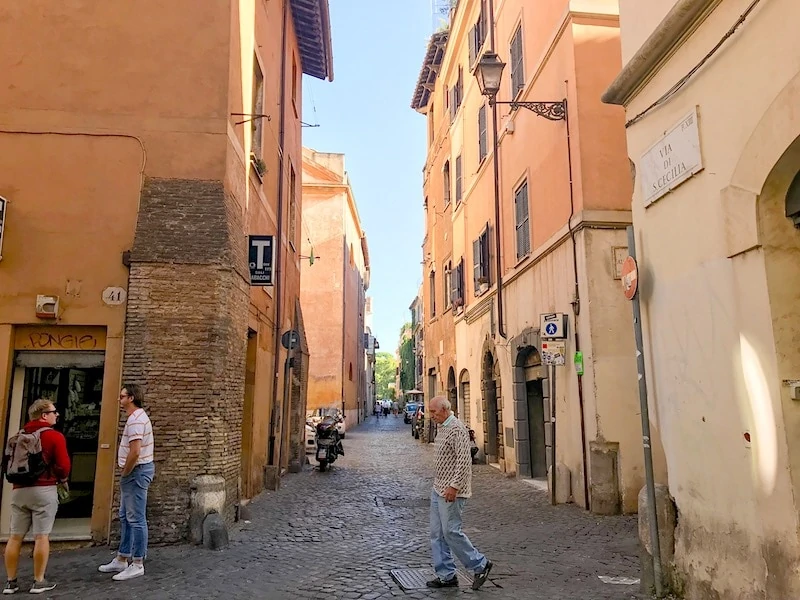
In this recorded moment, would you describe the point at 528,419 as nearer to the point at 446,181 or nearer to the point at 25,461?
the point at 25,461

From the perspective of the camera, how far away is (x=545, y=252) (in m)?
11.5

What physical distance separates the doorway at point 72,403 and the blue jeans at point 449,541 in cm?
438

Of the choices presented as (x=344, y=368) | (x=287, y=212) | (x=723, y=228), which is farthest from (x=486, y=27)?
(x=344, y=368)

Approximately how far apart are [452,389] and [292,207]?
8.48 meters

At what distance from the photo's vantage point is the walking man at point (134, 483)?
6238mm

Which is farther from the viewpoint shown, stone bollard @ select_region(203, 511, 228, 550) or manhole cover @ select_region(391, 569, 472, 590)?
stone bollard @ select_region(203, 511, 228, 550)

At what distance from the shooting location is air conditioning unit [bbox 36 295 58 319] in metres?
7.58

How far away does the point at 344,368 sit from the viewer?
112 feet

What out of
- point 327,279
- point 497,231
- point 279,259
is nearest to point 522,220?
point 497,231

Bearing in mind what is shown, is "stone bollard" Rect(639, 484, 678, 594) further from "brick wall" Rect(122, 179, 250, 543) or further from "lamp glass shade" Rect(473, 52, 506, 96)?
"lamp glass shade" Rect(473, 52, 506, 96)

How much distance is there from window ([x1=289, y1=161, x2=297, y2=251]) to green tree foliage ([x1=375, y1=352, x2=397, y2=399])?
109 meters

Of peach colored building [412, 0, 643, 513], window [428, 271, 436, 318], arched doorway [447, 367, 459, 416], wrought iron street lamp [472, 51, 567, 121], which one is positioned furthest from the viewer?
window [428, 271, 436, 318]

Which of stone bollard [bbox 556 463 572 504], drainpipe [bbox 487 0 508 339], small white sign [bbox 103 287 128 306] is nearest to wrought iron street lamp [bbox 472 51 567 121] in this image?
drainpipe [bbox 487 0 508 339]

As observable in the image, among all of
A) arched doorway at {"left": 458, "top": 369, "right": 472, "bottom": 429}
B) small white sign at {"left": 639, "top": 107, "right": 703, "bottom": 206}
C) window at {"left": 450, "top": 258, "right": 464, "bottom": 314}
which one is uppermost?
window at {"left": 450, "top": 258, "right": 464, "bottom": 314}
